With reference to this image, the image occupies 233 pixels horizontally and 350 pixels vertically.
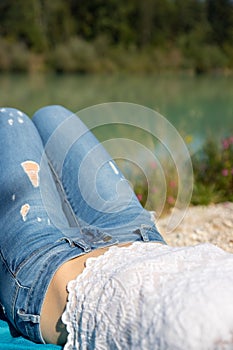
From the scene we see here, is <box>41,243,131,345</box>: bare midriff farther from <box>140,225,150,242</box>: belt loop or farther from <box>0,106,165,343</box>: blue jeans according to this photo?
<box>140,225,150,242</box>: belt loop

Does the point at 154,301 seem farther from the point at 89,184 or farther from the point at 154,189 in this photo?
the point at 154,189

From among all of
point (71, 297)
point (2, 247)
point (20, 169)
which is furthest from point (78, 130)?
point (71, 297)

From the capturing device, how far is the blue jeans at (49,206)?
124cm

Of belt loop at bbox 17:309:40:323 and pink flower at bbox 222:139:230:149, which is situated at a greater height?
belt loop at bbox 17:309:40:323

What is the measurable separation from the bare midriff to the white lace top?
0.18 ft

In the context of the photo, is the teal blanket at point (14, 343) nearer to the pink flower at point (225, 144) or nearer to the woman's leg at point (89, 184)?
the woman's leg at point (89, 184)

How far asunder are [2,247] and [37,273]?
18 centimetres

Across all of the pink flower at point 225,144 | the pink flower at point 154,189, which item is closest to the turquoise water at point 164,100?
the pink flower at point 225,144

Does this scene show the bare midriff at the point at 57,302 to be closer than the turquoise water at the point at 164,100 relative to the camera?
Yes

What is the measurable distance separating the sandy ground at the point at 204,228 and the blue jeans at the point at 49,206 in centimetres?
82

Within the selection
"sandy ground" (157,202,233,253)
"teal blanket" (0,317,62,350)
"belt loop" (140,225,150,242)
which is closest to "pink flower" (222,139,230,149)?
"sandy ground" (157,202,233,253)

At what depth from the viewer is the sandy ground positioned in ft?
7.81

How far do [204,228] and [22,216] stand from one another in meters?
1.39

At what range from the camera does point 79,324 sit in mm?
1048
